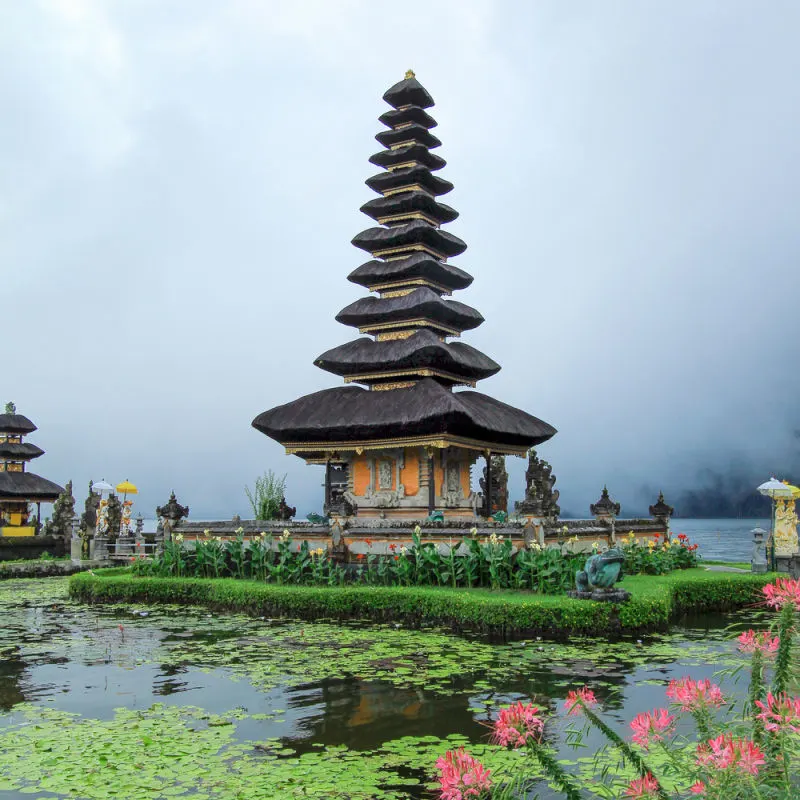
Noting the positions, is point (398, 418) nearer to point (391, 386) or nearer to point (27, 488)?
point (391, 386)

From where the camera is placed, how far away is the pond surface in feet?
20.5

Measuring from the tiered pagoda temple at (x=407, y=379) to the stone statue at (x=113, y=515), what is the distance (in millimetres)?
9854

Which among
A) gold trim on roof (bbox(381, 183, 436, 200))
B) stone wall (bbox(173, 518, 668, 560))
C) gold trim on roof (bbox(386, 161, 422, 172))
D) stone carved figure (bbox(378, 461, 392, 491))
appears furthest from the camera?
gold trim on roof (bbox(386, 161, 422, 172))

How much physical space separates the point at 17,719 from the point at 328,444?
16.3 m

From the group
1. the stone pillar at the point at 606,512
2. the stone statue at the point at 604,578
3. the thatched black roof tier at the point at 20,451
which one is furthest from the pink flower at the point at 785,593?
the thatched black roof tier at the point at 20,451

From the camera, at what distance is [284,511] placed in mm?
27578

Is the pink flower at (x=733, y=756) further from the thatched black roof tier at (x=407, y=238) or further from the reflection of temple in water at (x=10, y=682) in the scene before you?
the thatched black roof tier at (x=407, y=238)

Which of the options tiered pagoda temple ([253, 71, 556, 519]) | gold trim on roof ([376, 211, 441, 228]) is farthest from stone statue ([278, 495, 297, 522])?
gold trim on roof ([376, 211, 441, 228])

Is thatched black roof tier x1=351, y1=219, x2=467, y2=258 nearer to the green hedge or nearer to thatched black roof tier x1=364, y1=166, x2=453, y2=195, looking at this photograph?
thatched black roof tier x1=364, y1=166, x2=453, y2=195

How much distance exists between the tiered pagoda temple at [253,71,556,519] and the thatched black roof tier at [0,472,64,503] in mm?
13774

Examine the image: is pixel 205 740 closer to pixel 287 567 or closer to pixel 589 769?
pixel 589 769

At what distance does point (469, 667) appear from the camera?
1010cm

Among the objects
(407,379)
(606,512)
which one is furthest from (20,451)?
(606,512)

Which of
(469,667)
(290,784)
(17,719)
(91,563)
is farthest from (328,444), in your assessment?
(290,784)
